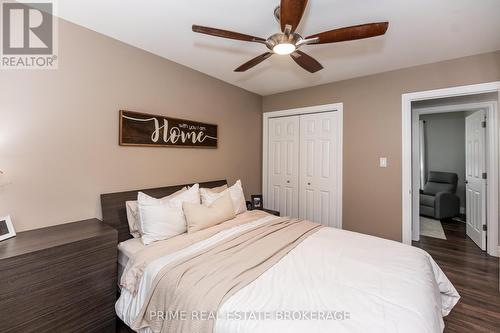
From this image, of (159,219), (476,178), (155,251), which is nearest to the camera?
(155,251)

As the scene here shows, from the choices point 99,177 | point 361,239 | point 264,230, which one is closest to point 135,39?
point 99,177

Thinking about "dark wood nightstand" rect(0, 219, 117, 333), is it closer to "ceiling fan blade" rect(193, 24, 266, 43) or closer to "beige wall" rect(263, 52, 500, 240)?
"ceiling fan blade" rect(193, 24, 266, 43)

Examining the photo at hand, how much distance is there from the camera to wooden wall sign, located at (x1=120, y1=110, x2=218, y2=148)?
7.49ft

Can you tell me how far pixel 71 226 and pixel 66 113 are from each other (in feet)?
3.07

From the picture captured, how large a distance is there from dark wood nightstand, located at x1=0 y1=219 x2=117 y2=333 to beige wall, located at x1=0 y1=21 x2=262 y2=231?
29cm

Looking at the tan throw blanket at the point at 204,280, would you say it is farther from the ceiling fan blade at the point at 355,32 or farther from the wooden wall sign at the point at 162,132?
the ceiling fan blade at the point at 355,32

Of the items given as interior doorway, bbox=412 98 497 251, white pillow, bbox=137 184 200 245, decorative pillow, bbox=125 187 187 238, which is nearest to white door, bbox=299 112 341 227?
interior doorway, bbox=412 98 497 251

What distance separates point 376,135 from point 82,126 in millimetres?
3329

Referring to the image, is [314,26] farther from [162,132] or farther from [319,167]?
[319,167]

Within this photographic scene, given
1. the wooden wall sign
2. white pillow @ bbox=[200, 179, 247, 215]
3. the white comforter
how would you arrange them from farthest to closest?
white pillow @ bbox=[200, 179, 247, 215] → the wooden wall sign → the white comforter

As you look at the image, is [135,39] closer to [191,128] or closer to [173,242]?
[191,128]

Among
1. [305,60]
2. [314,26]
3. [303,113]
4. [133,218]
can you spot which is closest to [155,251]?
[133,218]

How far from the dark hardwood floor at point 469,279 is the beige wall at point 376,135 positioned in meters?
0.77

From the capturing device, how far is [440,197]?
471 centimetres
